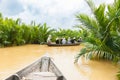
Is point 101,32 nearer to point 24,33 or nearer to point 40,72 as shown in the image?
point 40,72

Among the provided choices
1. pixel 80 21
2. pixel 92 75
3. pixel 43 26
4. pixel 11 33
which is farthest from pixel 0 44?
pixel 92 75

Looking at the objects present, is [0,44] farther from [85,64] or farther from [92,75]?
[92,75]

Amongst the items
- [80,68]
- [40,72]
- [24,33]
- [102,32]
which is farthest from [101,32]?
[24,33]

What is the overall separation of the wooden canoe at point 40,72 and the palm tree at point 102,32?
91.2 inches

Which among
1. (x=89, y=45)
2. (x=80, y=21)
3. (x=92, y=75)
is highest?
(x=80, y=21)

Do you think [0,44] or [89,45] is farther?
[0,44]

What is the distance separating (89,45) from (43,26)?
6.67 meters

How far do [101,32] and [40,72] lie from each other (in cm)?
442

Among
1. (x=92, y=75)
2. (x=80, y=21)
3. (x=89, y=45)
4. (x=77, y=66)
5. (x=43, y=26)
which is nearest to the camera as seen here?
(x=92, y=75)

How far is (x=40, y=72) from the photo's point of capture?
4617mm

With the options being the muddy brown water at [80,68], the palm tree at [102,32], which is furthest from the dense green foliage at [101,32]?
the muddy brown water at [80,68]

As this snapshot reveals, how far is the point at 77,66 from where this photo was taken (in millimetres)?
7516

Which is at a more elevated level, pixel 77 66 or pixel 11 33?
pixel 11 33

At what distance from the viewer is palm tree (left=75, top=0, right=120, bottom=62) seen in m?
7.66
